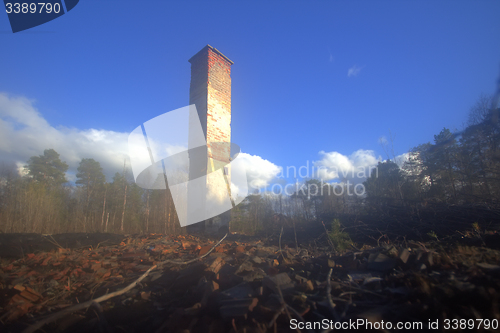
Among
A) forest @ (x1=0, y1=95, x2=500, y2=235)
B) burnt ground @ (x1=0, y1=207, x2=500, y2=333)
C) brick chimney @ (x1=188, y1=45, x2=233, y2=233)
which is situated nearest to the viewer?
burnt ground @ (x1=0, y1=207, x2=500, y2=333)

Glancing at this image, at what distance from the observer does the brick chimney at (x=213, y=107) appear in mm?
7312

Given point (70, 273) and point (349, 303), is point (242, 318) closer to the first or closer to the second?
point (349, 303)

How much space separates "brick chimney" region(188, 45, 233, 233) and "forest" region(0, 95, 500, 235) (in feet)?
Answer: 11.2

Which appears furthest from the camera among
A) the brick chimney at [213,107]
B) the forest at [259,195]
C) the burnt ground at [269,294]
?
the forest at [259,195]

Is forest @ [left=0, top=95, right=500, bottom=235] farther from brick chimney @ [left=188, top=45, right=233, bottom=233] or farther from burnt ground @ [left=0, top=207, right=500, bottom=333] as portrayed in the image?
burnt ground @ [left=0, top=207, right=500, bottom=333]

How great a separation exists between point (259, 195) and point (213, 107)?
49.7 feet

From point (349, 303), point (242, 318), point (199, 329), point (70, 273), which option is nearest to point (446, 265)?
point (349, 303)

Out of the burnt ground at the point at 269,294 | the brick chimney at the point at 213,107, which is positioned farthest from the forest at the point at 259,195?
the burnt ground at the point at 269,294

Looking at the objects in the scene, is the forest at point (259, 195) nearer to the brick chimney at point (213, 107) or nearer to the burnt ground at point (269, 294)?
the brick chimney at point (213, 107)

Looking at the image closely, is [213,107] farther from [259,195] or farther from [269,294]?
[259,195]

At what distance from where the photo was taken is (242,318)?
1.47 metres

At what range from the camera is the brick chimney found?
731cm

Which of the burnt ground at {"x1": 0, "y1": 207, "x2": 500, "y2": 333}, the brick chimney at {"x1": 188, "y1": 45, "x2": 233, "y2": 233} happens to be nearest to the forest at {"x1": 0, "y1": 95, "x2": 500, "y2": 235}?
the brick chimney at {"x1": 188, "y1": 45, "x2": 233, "y2": 233}

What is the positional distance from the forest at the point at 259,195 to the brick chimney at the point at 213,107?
3.40 m
